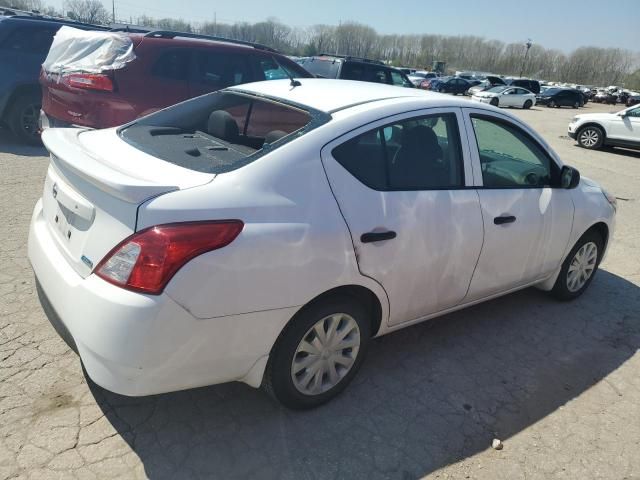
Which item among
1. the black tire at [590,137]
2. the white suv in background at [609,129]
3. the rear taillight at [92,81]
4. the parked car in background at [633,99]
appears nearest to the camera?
the rear taillight at [92,81]

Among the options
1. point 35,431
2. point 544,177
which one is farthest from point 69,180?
point 544,177

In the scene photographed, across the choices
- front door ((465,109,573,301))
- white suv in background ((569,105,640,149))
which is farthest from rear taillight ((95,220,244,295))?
white suv in background ((569,105,640,149))

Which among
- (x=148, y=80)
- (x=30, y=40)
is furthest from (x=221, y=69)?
(x=30, y=40)

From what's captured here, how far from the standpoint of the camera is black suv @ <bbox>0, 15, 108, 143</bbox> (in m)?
7.70

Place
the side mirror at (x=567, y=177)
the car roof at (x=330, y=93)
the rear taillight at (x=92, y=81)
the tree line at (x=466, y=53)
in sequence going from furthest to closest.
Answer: the tree line at (x=466, y=53)
the rear taillight at (x=92, y=81)
the side mirror at (x=567, y=177)
the car roof at (x=330, y=93)

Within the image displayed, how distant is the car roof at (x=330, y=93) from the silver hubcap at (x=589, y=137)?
45.7 ft

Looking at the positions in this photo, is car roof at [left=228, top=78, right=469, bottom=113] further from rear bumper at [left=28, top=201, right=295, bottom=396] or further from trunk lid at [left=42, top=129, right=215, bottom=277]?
rear bumper at [left=28, top=201, right=295, bottom=396]

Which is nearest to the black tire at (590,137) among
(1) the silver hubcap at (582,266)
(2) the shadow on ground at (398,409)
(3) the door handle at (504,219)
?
(1) the silver hubcap at (582,266)

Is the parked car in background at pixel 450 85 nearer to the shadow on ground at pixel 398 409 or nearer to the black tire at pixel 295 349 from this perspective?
the shadow on ground at pixel 398 409

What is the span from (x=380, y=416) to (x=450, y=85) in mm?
40806

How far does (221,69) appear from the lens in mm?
7215

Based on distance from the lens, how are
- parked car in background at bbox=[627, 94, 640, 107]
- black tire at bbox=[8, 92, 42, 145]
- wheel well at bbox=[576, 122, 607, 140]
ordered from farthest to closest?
parked car in background at bbox=[627, 94, 640, 107] < wheel well at bbox=[576, 122, 607, 140] < black tire at bbox=[8, 92, 42, 145]

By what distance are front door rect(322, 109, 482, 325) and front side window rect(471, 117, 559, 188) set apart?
0.85 ft

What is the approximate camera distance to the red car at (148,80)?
6.21m
